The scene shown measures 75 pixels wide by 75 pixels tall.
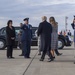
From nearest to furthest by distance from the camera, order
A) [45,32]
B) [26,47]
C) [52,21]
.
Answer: [45,32] → [52,21] → [26,47]

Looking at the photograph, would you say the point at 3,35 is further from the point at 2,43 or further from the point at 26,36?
the point at 26,36

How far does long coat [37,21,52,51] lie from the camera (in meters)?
13.8

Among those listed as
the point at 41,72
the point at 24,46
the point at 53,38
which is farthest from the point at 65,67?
the point at 24,46

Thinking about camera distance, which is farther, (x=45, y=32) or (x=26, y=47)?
(x=26, y=47)

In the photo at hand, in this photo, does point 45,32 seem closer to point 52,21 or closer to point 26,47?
point 52,21

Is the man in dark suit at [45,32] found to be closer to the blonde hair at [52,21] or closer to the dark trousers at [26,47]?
the blonde hair at [52,21]

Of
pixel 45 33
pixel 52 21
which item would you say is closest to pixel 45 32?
pixel 45 33

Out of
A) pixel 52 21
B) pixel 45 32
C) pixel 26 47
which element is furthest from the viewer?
pixel 26 47

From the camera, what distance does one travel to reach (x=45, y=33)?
45.5 ft

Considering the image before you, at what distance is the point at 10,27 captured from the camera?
15.5 meters

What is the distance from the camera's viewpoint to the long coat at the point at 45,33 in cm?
1383

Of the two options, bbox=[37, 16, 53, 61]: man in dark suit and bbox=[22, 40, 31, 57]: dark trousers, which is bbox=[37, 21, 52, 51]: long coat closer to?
bbox=[37, 16, 53, 61]: man in dark suit

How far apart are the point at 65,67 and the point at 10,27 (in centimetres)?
425

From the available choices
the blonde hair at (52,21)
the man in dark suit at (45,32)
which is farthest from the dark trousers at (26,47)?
the man in dark suit at (45,32)
